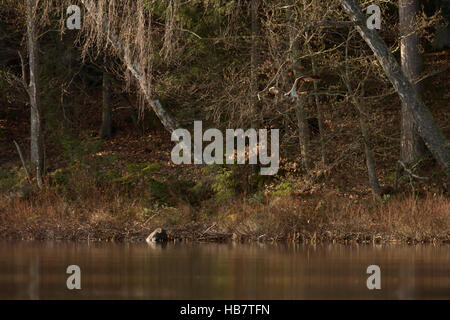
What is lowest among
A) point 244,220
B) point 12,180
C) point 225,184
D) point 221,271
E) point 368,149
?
point 221,271

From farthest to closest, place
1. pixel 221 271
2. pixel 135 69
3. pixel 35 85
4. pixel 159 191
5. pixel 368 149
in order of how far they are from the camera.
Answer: pixel 35 85
pixel 135 69
pixel 159 191
pixel 368 149
pixel 221 271

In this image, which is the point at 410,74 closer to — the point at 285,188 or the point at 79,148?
Answer: the point at 285,188

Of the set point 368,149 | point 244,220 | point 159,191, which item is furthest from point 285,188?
point 159,191

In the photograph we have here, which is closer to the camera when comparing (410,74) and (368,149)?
(368,149)

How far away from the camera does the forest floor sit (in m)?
22.9

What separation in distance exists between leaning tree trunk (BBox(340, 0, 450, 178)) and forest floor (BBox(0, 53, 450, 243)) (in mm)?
1252

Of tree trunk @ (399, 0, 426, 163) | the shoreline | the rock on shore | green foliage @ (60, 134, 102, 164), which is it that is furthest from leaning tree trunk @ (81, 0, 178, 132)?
tree trunk @ (399, 0, 426, 163)

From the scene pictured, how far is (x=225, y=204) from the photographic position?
25.2 m

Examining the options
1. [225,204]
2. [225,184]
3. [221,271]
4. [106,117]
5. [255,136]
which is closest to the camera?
[221,271]

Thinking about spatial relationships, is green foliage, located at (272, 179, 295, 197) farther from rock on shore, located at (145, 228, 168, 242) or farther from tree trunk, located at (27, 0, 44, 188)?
tree trunk, located at (27, 0, 44, 188)

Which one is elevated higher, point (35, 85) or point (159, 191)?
point (35, 85)

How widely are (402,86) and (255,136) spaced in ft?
16.1
